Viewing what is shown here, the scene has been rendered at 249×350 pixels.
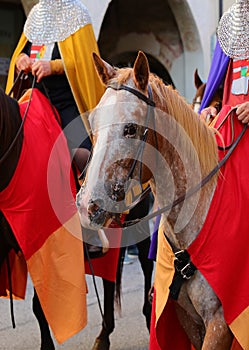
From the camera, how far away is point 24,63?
461 centimetres

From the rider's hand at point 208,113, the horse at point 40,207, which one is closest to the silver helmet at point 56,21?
the horse at point 40,207

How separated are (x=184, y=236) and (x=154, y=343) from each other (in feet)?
2.01

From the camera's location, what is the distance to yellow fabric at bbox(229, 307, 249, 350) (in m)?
2.68

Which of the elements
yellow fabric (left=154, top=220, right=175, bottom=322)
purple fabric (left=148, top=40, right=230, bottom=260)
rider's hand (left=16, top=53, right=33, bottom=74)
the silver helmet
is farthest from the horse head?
rider's hand (left=16, top=53, right=33, bottom=74)

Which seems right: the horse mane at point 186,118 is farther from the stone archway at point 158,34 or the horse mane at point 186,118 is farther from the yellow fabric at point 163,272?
the stone archway at point 158,34

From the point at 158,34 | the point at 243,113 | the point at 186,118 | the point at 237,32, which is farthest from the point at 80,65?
the point at 158,34

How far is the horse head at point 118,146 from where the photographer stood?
2498 mm

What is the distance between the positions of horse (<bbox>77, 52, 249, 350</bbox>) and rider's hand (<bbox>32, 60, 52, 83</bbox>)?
1716mm

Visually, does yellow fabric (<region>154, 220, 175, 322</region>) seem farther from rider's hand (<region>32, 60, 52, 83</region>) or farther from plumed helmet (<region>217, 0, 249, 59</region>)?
rider's hand (<region>32, 60, 52, 83</region>)

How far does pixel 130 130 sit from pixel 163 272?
756 mm

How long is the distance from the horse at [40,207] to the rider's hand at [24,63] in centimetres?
57

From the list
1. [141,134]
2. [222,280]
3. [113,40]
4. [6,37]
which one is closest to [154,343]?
[222,280]

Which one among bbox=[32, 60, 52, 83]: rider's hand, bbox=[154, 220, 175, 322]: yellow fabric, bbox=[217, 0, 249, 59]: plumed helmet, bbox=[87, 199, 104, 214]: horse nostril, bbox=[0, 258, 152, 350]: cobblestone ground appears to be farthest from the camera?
bbox=[0, 258, 152, 350]: cobblestone ground

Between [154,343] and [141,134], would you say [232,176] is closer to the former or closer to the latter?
[141,134]
